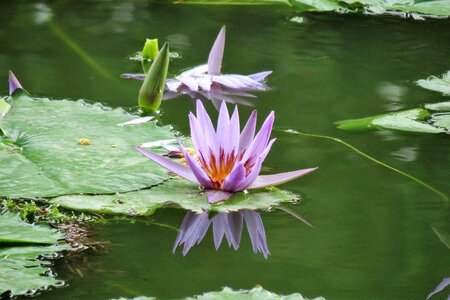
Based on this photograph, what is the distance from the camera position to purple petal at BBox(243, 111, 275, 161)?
1.90 meters

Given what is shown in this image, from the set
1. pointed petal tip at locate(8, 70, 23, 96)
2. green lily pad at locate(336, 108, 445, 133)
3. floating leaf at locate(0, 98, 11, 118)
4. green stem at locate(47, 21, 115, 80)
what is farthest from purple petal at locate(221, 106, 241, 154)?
green stem at locate(47, 21, 115, 80)

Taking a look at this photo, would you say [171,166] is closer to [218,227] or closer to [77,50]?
[218,227]

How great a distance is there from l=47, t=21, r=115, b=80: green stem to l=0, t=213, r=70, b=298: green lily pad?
3.61 ft

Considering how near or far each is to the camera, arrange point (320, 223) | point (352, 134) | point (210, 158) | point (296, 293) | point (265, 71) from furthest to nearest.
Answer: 1. point (265, 71)
2. point (352, 134)
3. point (210, 158)
4. point (320, 223)
5. point (296, 293)

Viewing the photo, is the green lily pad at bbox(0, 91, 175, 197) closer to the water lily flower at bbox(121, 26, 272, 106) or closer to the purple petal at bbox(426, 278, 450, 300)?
the water lily flower at bbox(121, 26, 272, 106)

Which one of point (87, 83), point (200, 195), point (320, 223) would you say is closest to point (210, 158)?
point (200, 195)

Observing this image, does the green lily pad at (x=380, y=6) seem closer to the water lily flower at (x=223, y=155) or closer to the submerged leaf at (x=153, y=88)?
the submerged leaf at (x=153, y=88)

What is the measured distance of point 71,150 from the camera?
202 centimetres

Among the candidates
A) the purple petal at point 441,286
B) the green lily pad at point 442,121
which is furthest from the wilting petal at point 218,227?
the green lily pad at point 442,121

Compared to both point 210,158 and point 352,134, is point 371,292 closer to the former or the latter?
point 210,158

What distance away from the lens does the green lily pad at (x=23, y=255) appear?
56.5 inches

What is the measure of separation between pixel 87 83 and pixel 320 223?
1.07 meters

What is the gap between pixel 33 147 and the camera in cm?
202

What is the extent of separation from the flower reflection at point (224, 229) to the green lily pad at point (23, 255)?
231mm
